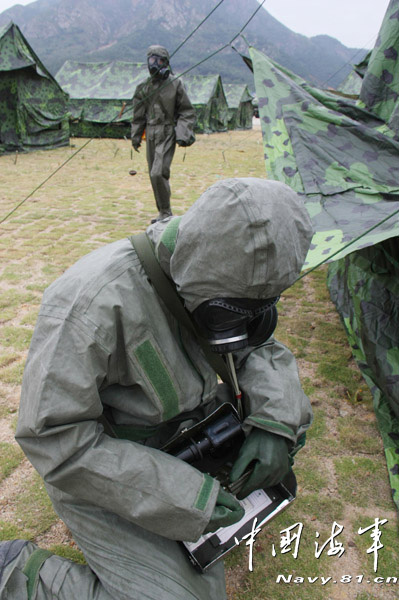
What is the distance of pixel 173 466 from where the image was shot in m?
1.33

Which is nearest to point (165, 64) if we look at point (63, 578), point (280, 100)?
point (280, 100)

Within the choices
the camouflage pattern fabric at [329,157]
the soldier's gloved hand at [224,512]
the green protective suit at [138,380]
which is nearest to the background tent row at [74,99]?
the camouflage pattern fabric at [329,157]

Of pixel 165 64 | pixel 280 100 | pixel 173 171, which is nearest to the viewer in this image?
pixel 280 100

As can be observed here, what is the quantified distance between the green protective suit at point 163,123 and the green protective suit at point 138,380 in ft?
14.1

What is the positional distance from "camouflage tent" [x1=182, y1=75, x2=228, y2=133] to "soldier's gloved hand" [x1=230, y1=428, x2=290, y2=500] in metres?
16.7

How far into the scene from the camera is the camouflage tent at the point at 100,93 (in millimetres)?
14672

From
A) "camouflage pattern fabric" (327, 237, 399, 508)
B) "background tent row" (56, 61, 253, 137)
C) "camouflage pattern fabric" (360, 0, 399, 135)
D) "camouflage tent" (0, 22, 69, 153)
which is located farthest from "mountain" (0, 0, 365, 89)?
"camouflage pattern fabric" (327, 237, 399, 508)

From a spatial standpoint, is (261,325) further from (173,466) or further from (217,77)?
(217,77)

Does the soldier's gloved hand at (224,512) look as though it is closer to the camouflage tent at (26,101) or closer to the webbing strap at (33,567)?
the webbing strap at (33,567)

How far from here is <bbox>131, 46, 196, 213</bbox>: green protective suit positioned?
542 centimetres

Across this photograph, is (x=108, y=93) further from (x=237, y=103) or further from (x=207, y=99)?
(x=237, y=103)

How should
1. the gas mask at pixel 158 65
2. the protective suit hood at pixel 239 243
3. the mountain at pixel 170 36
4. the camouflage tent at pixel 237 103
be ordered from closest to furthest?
the protective suit hood at pixel 239 243 → the gas mask at pixel 158 65 → the camouflage tent at pixel 237 103 → the mountain at pixel 170 36

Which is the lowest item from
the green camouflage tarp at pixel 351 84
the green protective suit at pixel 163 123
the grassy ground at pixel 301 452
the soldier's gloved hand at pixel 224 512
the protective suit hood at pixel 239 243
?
the grassy ground at pixel 301 452

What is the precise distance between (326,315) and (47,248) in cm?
288
